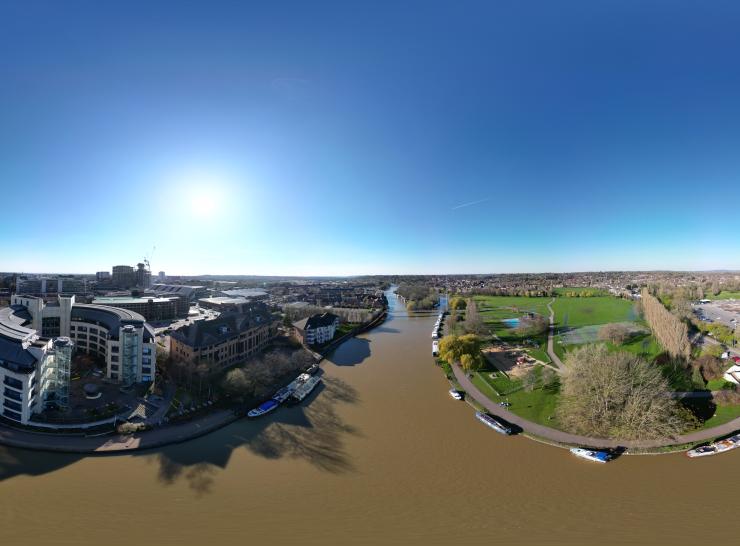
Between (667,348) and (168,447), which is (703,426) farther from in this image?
(168,447)

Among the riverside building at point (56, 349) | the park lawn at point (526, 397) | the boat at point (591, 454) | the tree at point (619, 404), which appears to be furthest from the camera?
the park lawn at point (526, 397)

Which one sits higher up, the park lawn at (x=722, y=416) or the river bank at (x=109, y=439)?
the park lawn at (x=722, y=416)

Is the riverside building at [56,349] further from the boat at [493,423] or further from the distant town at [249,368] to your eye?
the boat at [493,423]

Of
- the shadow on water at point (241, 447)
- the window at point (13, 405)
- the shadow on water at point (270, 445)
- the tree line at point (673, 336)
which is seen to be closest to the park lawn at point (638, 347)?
the tree line at point (673, 336)

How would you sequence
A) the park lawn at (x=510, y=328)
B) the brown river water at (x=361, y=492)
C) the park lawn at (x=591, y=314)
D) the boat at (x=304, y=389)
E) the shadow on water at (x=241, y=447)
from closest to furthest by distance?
the brown river water at (x=361, y=492) < the shadow on water at (x=241, y=447) < the boat at (x=304, y=389) < the park lawn at (x=510, y=328) < the park lawn at (x=591, y=314)

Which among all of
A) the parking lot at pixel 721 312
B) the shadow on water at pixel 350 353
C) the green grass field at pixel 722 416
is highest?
the parking lot at pixel 721 312

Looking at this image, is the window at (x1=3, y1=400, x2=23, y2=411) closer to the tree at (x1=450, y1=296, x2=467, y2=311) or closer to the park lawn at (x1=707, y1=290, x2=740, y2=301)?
the tree at (x1=450, y1=296, x2=467, y2=311)

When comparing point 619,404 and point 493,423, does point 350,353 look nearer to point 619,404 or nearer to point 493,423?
point 493,423
